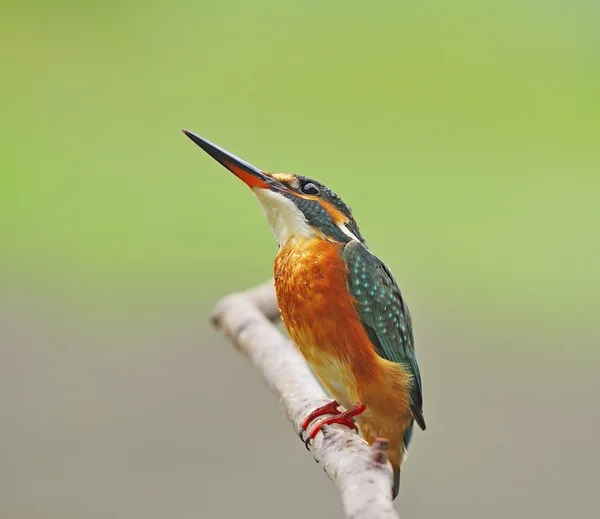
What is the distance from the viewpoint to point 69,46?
4582 millimetres

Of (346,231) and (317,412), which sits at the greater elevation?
(346,231)

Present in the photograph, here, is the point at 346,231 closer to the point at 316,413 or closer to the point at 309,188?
the point at 309,188

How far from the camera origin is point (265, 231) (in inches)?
159

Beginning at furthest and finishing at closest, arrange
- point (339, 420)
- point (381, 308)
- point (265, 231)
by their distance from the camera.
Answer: point (265, 231) < point (381, 308) < point (339, 420)

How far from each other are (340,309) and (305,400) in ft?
0.51

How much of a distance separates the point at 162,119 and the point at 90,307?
1.11 meters

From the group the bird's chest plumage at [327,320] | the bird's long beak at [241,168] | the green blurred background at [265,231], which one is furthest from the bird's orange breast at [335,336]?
the green blurred background at [265,231]

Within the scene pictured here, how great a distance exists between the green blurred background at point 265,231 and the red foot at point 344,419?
1.25 metres

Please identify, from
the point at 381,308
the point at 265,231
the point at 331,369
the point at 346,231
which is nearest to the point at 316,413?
the point at 331,369

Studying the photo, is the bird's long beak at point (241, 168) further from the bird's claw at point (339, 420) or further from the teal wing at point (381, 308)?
the bird's claw at point (339, 420)

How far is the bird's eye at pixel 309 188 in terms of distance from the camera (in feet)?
4.92

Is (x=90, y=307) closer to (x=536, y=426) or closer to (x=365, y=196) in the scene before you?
(x=365, y=196)

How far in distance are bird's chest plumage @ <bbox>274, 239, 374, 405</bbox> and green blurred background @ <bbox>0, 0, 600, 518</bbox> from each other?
1.24m

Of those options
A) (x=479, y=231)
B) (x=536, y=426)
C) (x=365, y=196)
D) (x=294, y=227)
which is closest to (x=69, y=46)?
(x=365, y=196)
